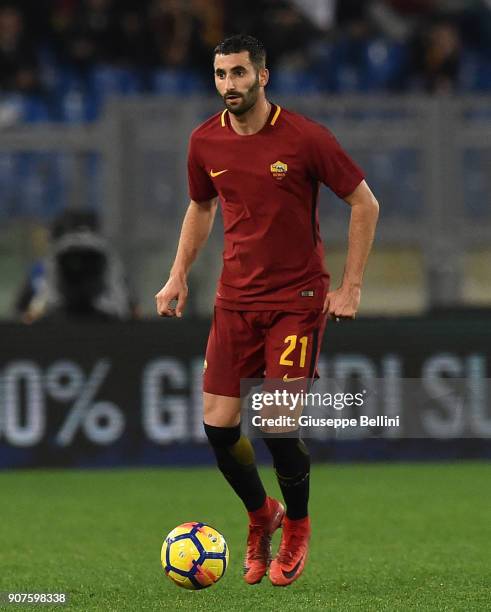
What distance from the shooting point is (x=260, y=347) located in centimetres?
571

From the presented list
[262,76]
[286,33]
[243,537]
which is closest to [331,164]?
[262,76]

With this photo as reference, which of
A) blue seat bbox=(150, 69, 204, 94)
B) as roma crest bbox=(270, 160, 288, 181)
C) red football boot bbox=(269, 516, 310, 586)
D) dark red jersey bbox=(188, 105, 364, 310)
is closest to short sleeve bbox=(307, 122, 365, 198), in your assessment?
dark red jersey bbox=(188, 105, 364, 310)

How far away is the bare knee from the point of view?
5719 millimetres

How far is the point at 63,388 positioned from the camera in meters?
9.97

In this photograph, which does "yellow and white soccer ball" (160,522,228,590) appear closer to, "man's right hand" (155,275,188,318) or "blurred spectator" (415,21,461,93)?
"man's right hand" (155,275,188,318)

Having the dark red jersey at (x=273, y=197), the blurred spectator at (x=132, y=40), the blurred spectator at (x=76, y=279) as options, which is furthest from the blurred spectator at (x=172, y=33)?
the dark red jersey at (x=273, y=197)

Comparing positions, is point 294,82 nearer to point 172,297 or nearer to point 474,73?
point 474,73

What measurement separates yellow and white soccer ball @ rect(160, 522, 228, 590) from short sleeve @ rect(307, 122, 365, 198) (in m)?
1.44

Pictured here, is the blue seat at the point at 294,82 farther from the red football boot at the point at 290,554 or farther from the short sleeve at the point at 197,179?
the red football boot at the point at 290,554

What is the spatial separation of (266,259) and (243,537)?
6.75ft

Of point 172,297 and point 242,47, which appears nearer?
point 242,47

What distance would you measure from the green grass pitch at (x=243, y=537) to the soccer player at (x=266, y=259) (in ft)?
1.27

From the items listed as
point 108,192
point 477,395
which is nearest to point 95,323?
point 108,192

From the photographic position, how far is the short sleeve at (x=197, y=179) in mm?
5715
